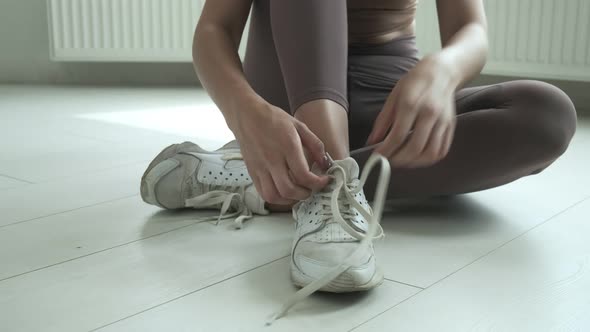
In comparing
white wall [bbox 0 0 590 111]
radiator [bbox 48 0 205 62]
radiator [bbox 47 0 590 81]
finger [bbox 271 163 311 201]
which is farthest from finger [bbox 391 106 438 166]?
white wall [bbox 0 0 590 111]

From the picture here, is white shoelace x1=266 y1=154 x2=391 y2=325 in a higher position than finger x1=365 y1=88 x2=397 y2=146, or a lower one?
lower

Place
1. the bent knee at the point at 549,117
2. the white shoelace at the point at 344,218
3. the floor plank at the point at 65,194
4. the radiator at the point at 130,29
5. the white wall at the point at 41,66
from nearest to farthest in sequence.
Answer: the white shoelace at the point at 344,218 < the bent knee at the point at 549,117 < the floor plank at the point at 65,194 < the radiator at the point at 130,29 < the white wall at the point at 41,66

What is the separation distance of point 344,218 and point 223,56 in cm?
27

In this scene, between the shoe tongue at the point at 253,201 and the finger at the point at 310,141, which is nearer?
the finger at the point at 310,141

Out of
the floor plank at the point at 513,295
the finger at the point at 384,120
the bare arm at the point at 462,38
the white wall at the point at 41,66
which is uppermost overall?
the bare arm at the point at 462,38

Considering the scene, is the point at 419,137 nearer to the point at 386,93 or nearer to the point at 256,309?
the point at 256,309

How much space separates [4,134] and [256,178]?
1.27 m

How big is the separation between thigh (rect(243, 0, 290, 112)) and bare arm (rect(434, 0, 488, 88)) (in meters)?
0.25

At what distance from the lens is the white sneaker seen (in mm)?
1138

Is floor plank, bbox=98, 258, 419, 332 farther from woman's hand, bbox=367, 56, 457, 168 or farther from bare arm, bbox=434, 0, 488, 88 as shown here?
bare arm, bbox=434, 0, 488, 88

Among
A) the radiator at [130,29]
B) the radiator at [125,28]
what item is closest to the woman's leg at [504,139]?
the radiator at [130,29]

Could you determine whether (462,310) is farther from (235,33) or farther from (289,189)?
(235,33)

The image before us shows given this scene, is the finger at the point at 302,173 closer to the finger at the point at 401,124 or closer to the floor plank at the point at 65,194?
the finger at the point at 401,124

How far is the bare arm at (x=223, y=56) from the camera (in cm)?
88
